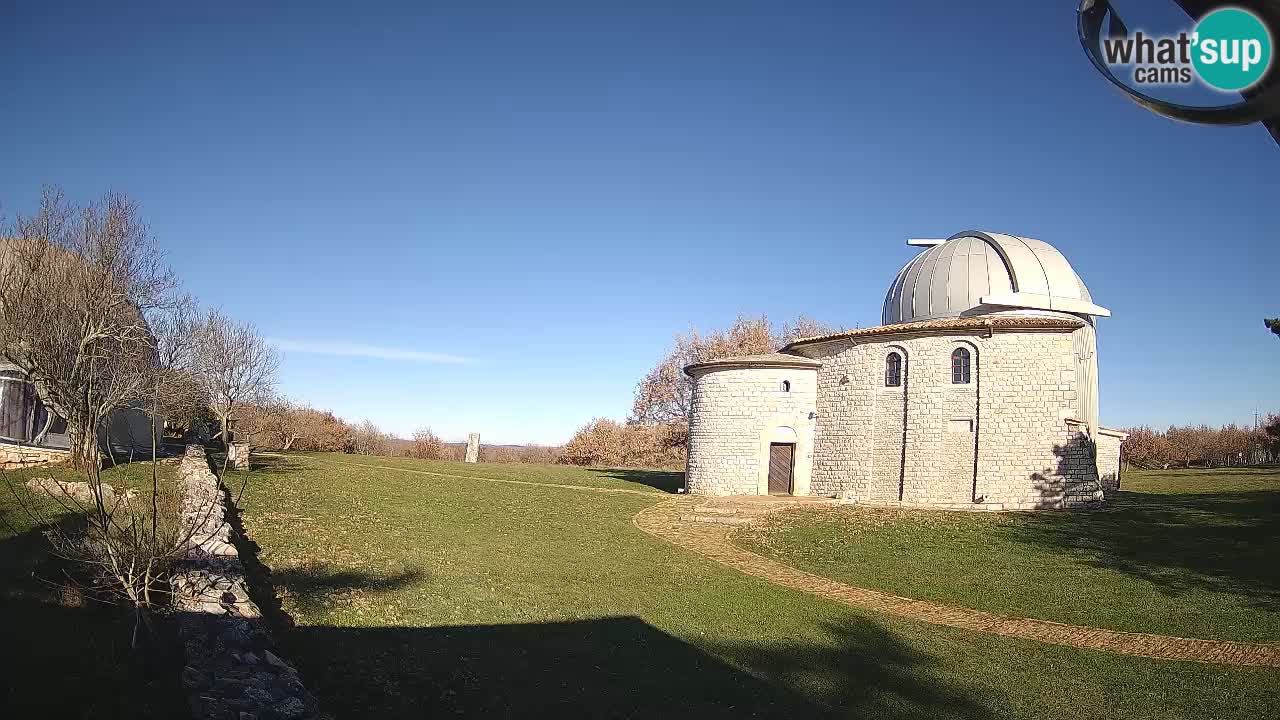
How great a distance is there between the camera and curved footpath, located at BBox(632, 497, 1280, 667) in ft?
27.9

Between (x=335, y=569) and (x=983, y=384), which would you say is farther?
(x=983, y=384)

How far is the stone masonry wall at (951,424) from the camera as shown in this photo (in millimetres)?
21031

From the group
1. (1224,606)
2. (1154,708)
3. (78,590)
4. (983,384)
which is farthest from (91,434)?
(983,384)

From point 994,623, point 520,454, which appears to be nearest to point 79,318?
point 994,623

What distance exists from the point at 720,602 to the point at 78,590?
24.4 ft

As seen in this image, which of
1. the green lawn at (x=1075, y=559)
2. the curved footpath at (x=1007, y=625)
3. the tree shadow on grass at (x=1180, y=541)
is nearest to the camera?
the curved footpath at (x=1007, y=625)

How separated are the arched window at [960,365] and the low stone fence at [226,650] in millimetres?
20052

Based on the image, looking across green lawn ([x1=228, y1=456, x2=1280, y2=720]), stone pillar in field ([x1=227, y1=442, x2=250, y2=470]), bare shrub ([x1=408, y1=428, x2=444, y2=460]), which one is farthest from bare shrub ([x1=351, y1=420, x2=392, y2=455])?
green lawn ([x1=228, y1=456, x2=1280, y2=720])

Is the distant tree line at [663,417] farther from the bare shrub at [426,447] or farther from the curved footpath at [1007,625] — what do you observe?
the curved footpath at [1007,625]

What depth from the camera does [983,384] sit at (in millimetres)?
21797

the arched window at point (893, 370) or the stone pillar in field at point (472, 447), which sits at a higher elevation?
the arched window at point (893, 370)

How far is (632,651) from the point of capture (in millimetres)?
7824

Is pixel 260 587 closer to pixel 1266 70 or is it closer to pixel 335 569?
pixel 335 569

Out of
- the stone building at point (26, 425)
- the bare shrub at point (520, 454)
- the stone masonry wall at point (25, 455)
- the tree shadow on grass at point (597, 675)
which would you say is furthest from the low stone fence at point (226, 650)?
the bare shrub at point (520, 454)
